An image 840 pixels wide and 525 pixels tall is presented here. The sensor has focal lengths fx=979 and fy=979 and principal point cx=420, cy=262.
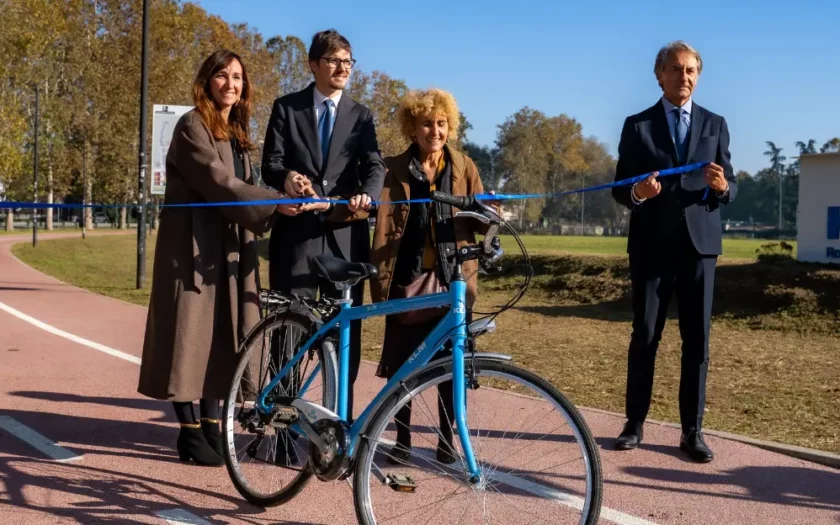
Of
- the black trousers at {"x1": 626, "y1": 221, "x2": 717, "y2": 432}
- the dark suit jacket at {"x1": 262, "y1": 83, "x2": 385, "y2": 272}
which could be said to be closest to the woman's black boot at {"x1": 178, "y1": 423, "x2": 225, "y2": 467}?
the dark suit jacket at {"x1": 262, "y1": 83, "x2": 385, "y2": 272}

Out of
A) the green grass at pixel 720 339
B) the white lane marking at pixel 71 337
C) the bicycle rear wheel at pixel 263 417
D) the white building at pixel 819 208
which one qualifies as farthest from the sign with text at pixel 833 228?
the bicycle rear wheel at pixel 263 417

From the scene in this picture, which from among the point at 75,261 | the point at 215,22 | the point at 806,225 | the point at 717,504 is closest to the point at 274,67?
the point at 215,22

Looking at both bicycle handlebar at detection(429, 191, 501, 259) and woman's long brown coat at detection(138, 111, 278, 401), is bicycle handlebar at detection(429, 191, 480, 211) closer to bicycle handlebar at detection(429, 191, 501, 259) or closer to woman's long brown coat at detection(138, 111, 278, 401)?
bicycle handlebar at detection(429, 191, 501, 259)

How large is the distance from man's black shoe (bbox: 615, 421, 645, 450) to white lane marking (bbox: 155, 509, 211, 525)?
2.54 m

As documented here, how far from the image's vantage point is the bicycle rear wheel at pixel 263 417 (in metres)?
4.52

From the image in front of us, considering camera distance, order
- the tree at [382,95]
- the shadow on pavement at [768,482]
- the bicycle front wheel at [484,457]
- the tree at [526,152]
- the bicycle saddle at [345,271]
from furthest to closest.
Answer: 1. the tree at [526,152]
2. the tree at [382,95]
3. the shadow on pavement at [768,482]
4. the bicycle saddle at [345,271]
5. the bicycle front wheel at [484,457]

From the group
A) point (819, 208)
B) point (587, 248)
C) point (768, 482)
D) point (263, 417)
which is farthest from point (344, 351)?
point (587, 248)

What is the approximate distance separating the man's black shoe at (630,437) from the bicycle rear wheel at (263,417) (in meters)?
2.14

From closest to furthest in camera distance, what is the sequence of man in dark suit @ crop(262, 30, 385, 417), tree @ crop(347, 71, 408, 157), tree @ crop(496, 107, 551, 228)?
man in dark suit @ crop(262, 30, 385, 417)
tree @ crop(347, 71, 408, 157)
tree @ crop(496, 107, 551, 228)

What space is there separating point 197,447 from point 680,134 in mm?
3319

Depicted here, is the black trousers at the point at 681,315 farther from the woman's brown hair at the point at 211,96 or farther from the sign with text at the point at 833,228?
the sign with text at the point at 833,228

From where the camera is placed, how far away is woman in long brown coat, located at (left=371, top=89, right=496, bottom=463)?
5215mm

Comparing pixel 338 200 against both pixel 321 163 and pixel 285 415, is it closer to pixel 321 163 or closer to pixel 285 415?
pixel 321 163

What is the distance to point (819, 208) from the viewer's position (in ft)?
48.6
